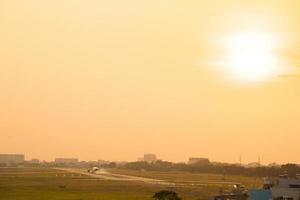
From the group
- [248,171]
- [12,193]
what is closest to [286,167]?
[248,171]

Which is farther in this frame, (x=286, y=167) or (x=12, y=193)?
(x=286, y=167)

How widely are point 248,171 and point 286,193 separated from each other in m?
95.4

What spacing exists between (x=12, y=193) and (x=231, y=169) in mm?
89598

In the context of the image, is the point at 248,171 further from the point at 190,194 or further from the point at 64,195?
the point at 64,195

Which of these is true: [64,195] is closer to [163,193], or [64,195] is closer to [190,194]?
[190,194]

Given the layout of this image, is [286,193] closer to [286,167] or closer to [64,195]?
[64,195]

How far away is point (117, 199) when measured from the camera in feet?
230

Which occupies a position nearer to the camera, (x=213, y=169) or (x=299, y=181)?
(x=299, y=181)

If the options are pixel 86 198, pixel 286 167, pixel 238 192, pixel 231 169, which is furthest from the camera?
pixel 231 169

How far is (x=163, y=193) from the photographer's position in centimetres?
4941

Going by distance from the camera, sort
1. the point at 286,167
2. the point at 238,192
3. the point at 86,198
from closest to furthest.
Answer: the point at 238,192, the point at 86,198, the point at 286,167

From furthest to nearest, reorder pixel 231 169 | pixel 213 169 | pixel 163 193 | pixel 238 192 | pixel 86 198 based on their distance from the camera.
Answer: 1. pixel 213 169
2. pixel 231 169
3. pixel 86 198
4. pixel 238 192
5. pixel 163 193

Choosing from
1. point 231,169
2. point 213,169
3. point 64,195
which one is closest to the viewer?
point 64,195

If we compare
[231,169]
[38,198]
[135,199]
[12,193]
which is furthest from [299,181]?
[231,169]
